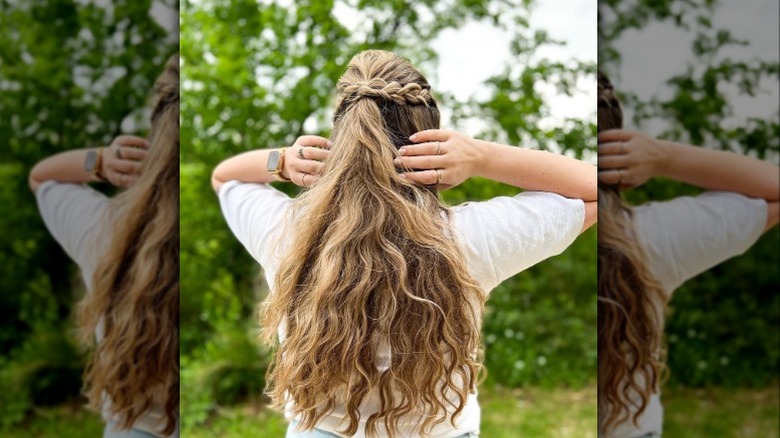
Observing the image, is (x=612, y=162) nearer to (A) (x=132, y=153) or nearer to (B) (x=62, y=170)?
(A) (x=132, y=153)

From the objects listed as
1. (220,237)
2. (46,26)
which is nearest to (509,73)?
(220,237)

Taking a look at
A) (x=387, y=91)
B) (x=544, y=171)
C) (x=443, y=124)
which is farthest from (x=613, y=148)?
(x=443, y=124)

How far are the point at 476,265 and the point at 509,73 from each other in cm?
242

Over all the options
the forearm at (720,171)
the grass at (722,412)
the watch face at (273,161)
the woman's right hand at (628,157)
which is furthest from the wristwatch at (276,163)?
the grass at (722,412)

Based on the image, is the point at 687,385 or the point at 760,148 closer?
the point at 760,148

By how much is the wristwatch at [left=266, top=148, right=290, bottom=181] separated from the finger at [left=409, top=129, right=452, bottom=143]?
0.33 metres

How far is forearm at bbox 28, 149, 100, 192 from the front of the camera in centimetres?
165

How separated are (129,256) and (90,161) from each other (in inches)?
9.0

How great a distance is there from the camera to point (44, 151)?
1.65 m

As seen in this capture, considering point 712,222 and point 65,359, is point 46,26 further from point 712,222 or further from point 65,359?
point 712,222

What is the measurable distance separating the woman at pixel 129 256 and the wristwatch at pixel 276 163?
0.21m

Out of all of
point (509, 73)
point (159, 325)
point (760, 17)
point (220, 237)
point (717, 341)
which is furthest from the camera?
point (220, 237)

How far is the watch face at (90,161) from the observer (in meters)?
1.70

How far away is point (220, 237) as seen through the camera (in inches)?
169
